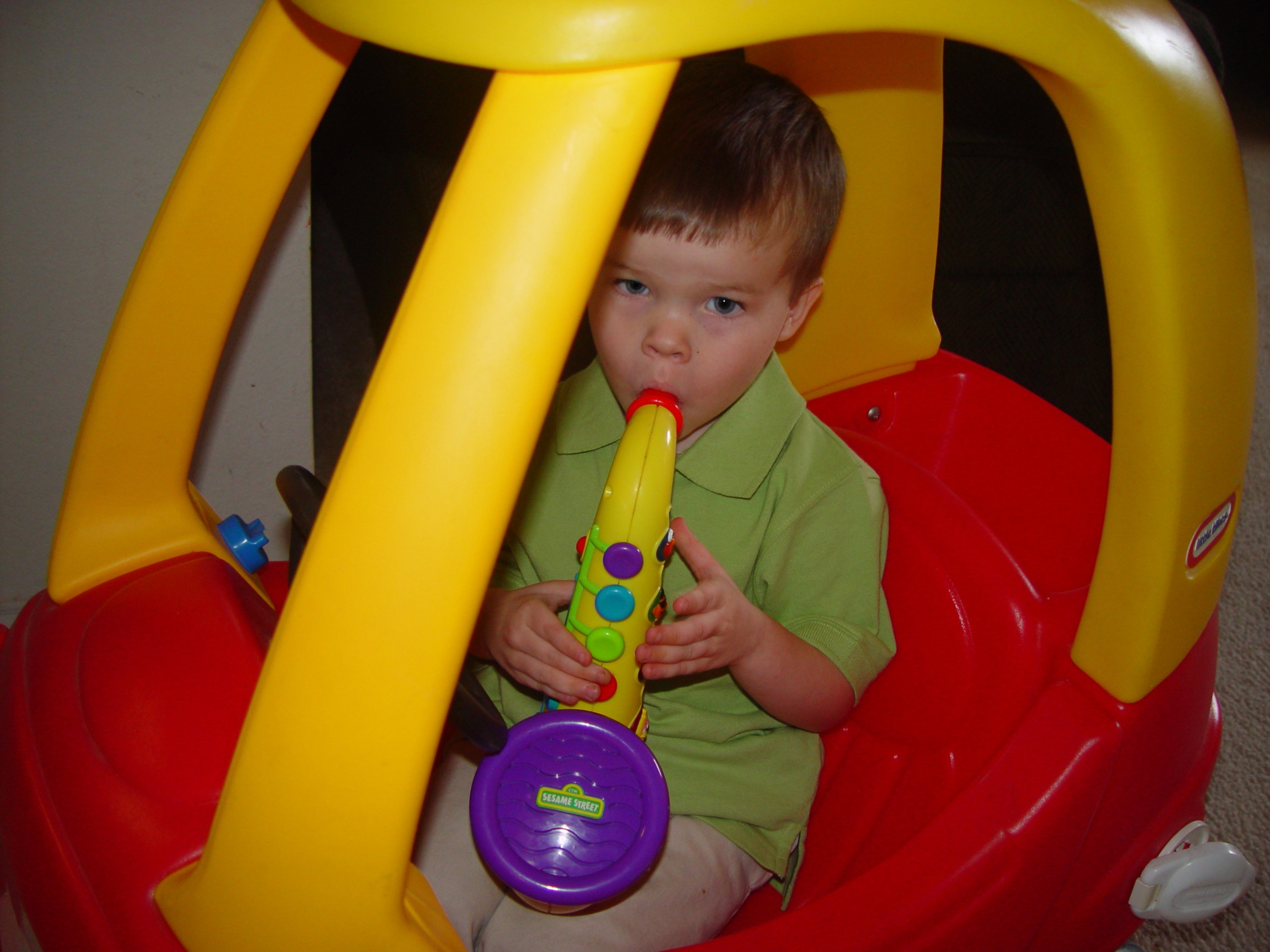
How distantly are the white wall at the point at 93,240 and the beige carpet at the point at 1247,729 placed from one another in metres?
0.89

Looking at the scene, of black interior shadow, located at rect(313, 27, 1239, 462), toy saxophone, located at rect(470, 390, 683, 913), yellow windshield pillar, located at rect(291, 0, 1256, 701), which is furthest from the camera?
black interior shadow, located at rect(313, 27, 1239, 462)

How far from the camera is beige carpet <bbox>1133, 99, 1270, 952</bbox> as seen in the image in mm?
765

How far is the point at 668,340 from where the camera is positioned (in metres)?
0.53

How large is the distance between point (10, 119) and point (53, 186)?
6 cm

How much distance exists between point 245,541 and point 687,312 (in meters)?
0.34

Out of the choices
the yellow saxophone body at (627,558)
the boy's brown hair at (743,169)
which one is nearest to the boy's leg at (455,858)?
the yellow saxophone body at (627,558)

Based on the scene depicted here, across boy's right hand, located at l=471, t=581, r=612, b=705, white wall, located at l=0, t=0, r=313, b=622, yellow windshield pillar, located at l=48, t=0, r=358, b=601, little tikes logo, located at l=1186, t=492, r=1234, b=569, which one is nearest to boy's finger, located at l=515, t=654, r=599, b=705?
boy's right hand, located at l=471, t=581, r=612, b=705

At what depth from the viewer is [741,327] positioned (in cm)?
55

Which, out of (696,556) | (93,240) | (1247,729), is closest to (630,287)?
(696,556)

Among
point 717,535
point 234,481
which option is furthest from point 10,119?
point 717,535

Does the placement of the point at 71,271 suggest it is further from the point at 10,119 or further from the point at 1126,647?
the point at 1126,647

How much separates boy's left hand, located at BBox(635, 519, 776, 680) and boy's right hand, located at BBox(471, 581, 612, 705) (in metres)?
0.03

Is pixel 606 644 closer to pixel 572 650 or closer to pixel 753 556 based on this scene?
pixel 572 650

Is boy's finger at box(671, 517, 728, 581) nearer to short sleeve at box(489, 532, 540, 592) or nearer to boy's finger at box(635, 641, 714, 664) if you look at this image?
boy's finger at box(635, 641, 714, 664)
